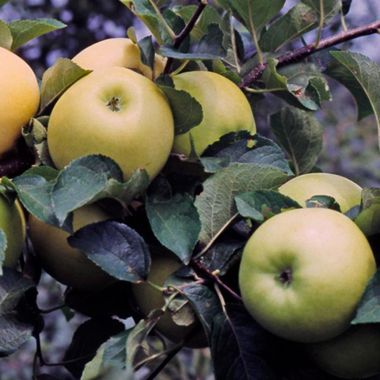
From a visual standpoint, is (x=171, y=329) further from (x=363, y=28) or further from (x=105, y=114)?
(x=363, y=28)

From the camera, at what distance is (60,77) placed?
747 mm

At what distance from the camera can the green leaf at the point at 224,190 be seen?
705 mm

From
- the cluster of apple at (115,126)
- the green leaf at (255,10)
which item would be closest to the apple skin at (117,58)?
the cluster of apple at (115,126)

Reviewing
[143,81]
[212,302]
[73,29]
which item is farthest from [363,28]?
[73,29]

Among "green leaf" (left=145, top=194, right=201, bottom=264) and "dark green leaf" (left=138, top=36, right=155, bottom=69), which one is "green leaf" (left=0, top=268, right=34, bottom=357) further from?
"dark green leaf" (left=138, top=36, right=155, bottom=69)

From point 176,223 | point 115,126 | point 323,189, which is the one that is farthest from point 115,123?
point 323,189

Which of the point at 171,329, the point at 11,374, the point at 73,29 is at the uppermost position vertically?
the point at 171,329

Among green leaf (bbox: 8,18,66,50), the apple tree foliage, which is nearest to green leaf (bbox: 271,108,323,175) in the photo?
the apple tree foliage

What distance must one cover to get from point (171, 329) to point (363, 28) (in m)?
0.40

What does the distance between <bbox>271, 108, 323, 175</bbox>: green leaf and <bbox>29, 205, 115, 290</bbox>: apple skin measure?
0.94ft

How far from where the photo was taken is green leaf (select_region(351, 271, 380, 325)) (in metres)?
0.57

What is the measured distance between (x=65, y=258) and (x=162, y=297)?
109 millimetres

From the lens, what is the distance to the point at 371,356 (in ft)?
2.07

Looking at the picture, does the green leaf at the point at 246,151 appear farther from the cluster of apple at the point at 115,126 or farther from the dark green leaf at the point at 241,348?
the dark green leaf at the point at 241,348
